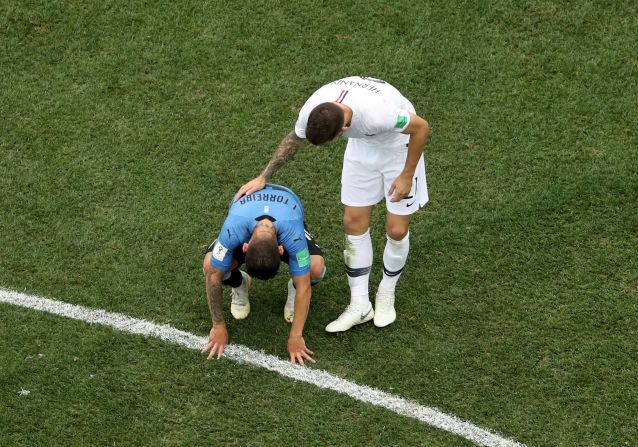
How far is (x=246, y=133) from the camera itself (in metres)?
8.17

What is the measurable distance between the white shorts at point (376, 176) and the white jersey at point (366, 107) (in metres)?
0.19

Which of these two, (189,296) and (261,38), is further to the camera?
(261,38)

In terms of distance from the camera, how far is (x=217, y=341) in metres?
6.61

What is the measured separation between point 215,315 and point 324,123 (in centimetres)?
166

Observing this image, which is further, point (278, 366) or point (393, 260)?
point (393, 260)

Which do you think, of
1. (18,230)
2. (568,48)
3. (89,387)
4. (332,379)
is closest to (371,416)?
(332,379)

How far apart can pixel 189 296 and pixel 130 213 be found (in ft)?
3.22

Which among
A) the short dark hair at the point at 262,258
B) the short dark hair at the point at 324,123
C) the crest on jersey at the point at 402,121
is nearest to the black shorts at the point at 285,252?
the short dark hair at the point at 262,258

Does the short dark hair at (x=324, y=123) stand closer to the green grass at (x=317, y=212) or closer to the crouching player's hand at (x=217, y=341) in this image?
the crouching player's hand at (x=217, y=341)

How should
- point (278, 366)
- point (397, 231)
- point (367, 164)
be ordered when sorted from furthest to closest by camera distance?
point (278, 366), point (397, 231), point (367, 164)

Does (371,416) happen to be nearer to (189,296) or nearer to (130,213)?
(189,296)

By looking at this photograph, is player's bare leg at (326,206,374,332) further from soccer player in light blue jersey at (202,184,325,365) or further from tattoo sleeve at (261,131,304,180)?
tattoo sleeve at (261,131,304,180)

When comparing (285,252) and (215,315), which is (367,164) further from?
(215,315)

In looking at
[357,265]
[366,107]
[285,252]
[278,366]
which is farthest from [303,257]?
[366,107]
